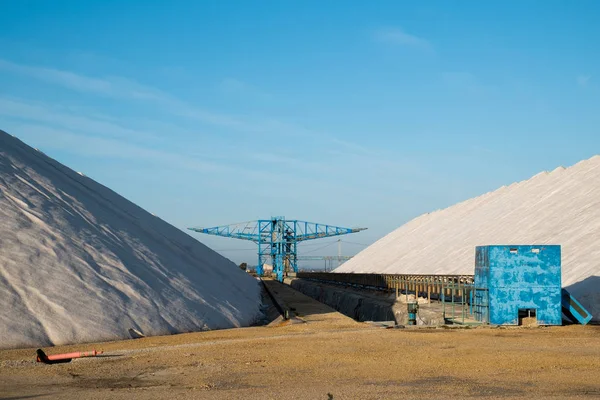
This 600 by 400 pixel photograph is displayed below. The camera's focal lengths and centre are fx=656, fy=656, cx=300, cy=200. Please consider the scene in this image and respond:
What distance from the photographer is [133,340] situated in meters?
13.1

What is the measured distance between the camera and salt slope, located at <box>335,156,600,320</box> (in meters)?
22.3

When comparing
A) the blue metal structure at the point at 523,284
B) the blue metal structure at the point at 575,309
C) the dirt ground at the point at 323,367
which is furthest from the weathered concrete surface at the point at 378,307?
the dirt ground at the point at 323,367

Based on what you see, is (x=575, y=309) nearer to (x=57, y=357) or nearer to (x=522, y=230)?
(x=57, y=357)

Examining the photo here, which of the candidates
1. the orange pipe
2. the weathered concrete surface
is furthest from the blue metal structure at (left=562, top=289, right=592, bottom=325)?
the orange pipe

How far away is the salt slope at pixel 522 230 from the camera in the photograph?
2228cm

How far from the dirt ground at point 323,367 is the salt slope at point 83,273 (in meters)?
0.85

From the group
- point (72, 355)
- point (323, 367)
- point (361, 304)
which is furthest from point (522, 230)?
point (72, 355)

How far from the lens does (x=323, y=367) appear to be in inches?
369

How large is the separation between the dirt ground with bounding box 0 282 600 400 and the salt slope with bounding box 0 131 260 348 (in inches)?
33.4

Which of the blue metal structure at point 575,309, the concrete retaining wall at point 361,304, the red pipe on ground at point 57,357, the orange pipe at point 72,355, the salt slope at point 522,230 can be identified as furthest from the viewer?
the concrete retaining wall at point 361,304

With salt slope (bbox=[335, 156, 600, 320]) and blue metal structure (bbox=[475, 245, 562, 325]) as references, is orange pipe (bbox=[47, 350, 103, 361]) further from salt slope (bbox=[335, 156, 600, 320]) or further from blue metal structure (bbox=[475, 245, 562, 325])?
salt slope (bbox=[335, 156, 600, 320])

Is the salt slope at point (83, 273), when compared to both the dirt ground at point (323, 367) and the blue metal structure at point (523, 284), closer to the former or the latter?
the dirt ground at point (323, 367)

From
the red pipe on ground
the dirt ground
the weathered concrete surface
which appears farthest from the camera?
the weathered concrete surface

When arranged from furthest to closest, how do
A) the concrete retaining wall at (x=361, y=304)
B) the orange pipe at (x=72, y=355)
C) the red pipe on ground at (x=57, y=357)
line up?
1. the concrete retaining wall at (x=361, y=304)
2. the orange pipe at (x=72, y=355)
3. the red pipe on ground at (x=57, y=357)
